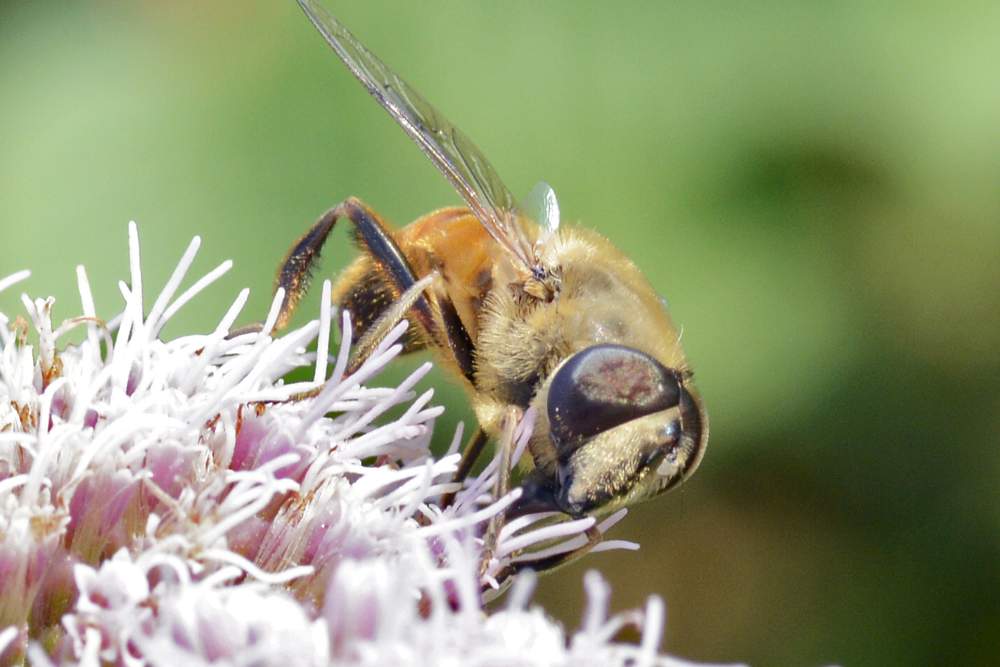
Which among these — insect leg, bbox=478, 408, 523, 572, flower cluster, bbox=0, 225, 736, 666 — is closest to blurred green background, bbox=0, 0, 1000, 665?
flower cluster, bbox=0, 225, 736, 666

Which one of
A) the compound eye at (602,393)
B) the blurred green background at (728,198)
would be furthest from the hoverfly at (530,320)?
the blurred green background at (728,198)

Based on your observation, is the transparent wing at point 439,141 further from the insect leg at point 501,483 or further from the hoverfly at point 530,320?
the insect leg at point 501,483

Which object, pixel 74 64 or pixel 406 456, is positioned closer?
pixel 406 456

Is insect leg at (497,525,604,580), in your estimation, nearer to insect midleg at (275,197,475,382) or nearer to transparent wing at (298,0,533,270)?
insect midleg at (275,197,475,382)

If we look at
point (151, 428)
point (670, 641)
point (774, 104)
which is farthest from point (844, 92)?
point (151, 428)

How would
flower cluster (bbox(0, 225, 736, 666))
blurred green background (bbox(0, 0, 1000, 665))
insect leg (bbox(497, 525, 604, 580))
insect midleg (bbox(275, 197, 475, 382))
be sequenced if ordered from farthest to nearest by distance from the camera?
blurred green background (bbox(0, 0, 1000, 665)) < insect midleg (bbox(275, 197, 475, 382)) < insect leg (bbox(497, 525, 604, 580)) < flower cluster (bbox(0, 225, 736, 666))

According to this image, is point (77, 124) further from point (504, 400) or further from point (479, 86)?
point (504, 400)
